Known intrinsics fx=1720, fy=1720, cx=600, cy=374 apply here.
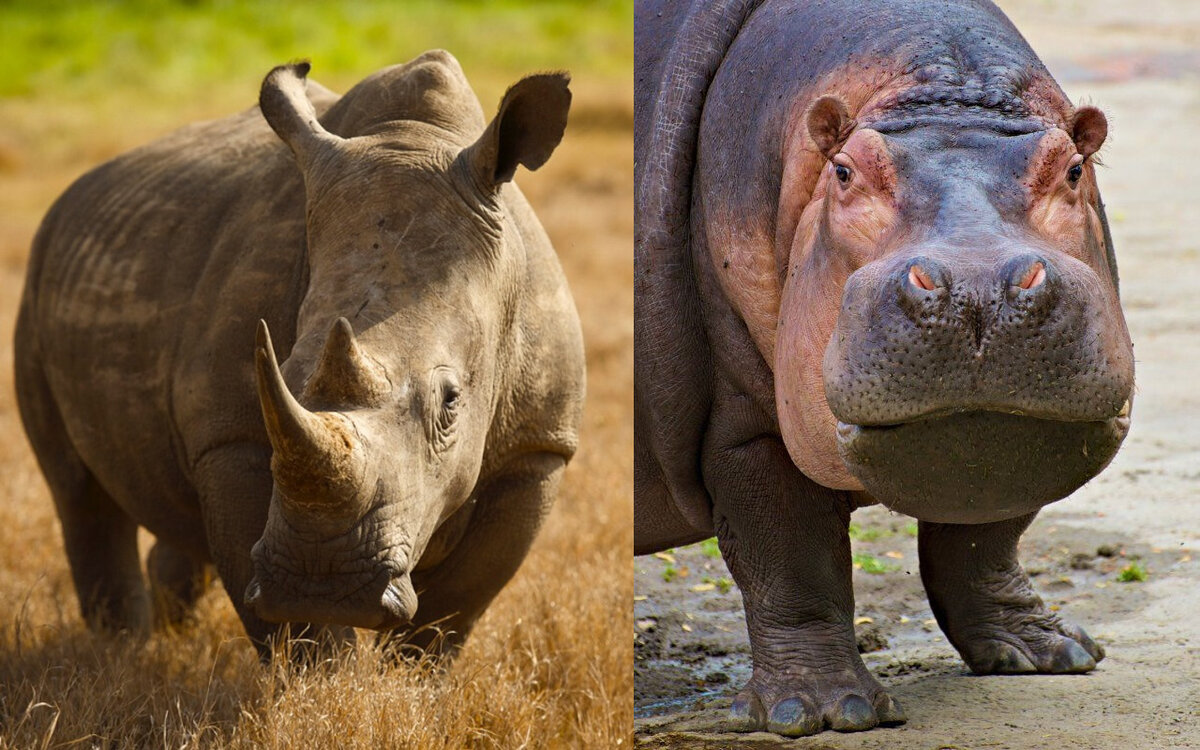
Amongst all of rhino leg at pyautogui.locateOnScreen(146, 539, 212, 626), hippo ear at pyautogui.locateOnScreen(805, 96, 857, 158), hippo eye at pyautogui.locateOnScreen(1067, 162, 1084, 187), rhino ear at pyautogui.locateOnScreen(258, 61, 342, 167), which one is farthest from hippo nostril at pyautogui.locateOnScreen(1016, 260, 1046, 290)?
rhino leg at pyautogui.locateOnScreen(146, 539, 212, 626)

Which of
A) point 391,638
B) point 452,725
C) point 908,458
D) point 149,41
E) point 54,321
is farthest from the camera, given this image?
point 149,41

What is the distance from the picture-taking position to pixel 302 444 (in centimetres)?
370

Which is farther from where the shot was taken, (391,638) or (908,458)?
(391,638)

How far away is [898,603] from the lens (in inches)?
160

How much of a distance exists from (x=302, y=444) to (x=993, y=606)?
1552 millimetres

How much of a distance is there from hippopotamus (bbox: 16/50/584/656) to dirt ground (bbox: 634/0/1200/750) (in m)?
0.75

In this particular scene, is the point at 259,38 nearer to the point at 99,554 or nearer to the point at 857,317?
the point at 99,554

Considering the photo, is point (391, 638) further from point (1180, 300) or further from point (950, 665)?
point (1180, 300)

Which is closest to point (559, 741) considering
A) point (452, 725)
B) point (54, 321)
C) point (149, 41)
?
point (452, 725)

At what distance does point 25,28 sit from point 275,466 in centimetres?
2581

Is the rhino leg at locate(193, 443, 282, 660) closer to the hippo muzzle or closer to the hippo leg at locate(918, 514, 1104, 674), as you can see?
the hippo leg at locate(918, 514, 1104, 674)

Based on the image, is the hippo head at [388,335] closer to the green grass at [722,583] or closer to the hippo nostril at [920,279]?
the green grass at [722,583]

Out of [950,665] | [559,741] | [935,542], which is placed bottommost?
[559,741]

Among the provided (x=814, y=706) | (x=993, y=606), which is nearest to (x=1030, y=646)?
(x=993, y=606)
